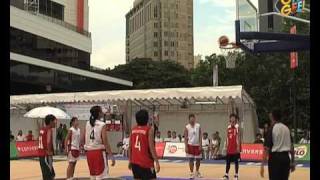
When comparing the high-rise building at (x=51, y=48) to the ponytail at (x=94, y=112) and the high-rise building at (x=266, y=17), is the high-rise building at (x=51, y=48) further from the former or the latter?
the ponytail at (x=94, y=112)

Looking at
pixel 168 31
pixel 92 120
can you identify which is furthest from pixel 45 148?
pixel 168 31

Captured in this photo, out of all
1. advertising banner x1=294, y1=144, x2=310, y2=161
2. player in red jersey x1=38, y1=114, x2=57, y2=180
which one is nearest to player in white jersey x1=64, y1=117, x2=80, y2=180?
player in red jersey x1=38, y1=114, x2=57, y2=180

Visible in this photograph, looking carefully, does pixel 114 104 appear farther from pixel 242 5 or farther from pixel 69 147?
pixel 69 147

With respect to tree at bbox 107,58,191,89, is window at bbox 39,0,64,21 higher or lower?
higher

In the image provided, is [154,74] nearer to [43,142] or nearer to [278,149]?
[43,142]

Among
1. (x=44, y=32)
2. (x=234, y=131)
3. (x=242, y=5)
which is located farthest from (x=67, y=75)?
(x=234, y=131)

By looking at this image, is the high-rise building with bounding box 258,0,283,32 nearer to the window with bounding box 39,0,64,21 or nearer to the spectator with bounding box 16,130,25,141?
the spectator with bounding box 16,130,25,141

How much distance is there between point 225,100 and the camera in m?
31.8

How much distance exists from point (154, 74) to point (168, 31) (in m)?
60.2

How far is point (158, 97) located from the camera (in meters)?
31.0

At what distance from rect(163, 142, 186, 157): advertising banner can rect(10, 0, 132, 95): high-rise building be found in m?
20.2

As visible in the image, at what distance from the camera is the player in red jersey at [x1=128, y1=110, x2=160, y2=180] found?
10.5 meters

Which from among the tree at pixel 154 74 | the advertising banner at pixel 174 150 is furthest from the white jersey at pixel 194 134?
the tree at pixel 154 74

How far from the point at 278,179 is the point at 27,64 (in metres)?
41.2
